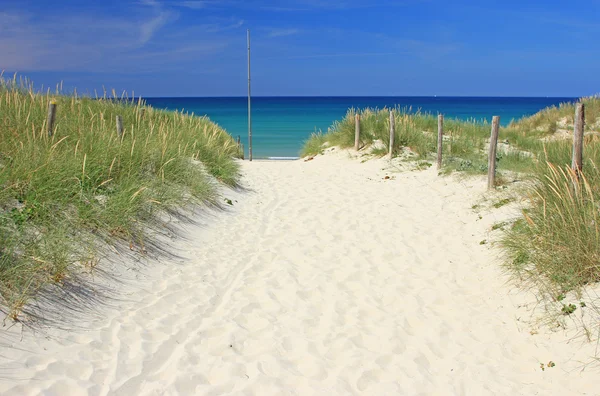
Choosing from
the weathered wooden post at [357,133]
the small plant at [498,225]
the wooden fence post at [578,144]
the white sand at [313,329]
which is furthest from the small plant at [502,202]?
the weathered wooden post at [357,133]

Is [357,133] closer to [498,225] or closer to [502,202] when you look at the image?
[502,202]

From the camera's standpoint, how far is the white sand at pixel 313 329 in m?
3.48

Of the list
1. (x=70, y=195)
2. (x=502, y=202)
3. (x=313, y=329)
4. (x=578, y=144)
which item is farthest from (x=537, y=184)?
(x=70, y=195)

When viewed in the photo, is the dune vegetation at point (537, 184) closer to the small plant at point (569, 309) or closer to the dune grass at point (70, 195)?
the small plant at point (569, 309)

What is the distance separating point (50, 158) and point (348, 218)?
4.85 meters

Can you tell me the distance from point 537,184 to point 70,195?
628 centimetres

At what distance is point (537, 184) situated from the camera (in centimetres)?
718

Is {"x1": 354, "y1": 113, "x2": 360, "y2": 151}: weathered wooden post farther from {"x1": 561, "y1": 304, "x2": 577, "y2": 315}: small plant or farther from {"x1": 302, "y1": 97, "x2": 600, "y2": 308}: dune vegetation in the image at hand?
{"x1": 561, "y1": 304, "x2": 577, "y2": 315}: small plant

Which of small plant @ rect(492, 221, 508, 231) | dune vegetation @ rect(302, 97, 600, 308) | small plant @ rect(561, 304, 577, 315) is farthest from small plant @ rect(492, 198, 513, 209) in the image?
small plant @ rect(561, 304, 577, 315)

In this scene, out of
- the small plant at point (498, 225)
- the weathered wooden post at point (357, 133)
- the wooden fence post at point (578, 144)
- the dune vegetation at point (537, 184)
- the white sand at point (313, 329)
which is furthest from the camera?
the weathered wooden post at point (357, 133)

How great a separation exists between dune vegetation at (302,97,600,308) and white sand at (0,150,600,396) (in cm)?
40

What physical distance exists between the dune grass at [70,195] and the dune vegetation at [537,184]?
4.35 m

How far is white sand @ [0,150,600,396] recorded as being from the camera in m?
3.48

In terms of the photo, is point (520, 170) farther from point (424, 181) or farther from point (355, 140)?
point (355, 140)
